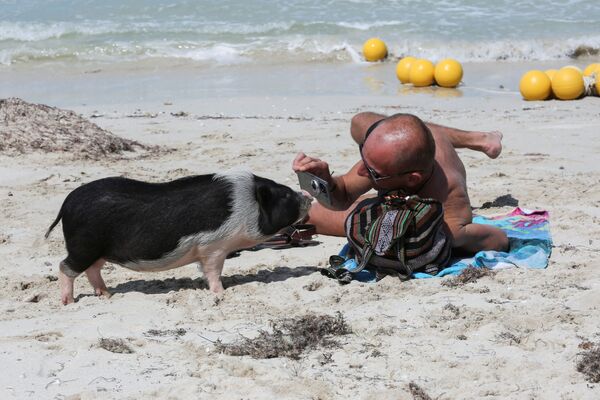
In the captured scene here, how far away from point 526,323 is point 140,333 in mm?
1719

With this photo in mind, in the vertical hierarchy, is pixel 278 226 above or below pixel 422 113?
above

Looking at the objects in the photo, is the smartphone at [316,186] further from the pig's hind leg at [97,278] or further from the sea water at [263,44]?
the sea water at [263,44]

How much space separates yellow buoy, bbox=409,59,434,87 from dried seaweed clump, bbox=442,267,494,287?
369 inches

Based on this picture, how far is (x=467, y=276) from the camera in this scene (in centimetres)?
443

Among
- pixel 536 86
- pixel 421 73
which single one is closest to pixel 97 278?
pixel 536 86

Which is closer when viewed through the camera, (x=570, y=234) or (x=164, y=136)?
(x=570, y=234)

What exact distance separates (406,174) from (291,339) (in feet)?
4.03

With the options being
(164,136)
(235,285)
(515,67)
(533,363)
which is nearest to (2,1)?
(515,67)

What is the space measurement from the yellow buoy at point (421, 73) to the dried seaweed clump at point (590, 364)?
10.5 m

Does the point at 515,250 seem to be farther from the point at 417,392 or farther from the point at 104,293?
the point at 104,293

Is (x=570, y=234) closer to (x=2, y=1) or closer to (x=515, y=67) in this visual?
(x=515, y=67)

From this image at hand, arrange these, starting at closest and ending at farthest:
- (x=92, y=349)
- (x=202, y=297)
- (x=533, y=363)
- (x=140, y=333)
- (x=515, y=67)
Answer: (x=533, y=363)
(x=92, y=349)
(x=140, y=333)
(x=202, y=297)
(x=515, y=67)

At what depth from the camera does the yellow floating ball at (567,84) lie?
38.6 ft

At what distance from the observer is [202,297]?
4418mm
